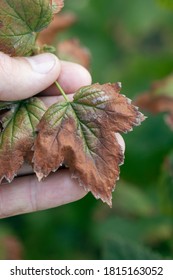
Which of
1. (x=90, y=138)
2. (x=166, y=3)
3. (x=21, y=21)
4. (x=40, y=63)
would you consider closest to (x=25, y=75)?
(x=40, y=63)

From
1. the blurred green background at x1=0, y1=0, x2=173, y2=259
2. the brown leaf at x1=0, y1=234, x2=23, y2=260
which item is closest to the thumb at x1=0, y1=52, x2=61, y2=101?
the blurred green background at x1=0, y1=0, x2=173, y2=259

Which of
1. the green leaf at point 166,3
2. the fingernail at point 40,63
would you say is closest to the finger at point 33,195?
the fingernail at point 40,63

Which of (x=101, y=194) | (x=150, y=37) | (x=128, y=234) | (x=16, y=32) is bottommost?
(x=128, y=234)

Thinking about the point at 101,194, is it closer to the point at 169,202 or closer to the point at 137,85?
the point at 169,202

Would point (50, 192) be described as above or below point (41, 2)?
below

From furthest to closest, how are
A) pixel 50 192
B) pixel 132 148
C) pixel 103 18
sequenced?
pixel 103 18
pixel 132 148
pixel 50 192
